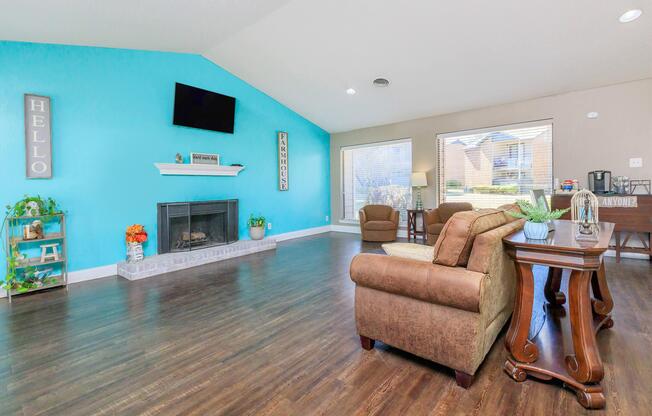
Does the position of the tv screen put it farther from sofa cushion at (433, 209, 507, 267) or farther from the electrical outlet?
the electrical outlet

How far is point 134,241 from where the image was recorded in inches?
168

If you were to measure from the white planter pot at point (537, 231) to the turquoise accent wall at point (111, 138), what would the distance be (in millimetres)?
4670

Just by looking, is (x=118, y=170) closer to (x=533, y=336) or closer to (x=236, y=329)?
(x=236, y=329)

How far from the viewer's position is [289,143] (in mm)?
6793

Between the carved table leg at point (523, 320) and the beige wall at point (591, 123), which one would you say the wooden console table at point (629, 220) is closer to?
the beige wall at point (591, 123)

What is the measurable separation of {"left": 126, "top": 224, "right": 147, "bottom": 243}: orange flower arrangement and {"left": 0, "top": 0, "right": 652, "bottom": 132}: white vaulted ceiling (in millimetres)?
2354

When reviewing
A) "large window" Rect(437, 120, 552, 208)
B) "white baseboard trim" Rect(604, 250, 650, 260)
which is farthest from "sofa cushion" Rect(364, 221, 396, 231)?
"white baseboard trim" Rect(604, 250, 650, 260)

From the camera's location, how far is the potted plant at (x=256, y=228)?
5.77m

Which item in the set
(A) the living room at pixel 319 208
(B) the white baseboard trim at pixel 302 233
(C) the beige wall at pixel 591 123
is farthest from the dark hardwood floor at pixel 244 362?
(B) the white baseboard trim at pixel 302 233

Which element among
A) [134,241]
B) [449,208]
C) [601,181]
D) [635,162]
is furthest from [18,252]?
[635,162]

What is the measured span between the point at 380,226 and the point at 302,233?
1.86 m

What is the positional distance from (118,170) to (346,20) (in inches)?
141

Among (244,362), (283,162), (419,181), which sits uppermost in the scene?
(283,162)

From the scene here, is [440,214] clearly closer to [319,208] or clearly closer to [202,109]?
[319,208]
